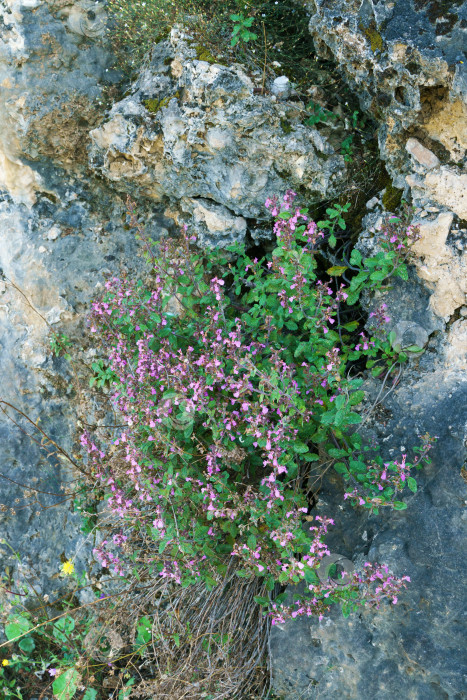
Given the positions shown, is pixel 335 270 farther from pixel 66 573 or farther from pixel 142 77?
pixel 66 573

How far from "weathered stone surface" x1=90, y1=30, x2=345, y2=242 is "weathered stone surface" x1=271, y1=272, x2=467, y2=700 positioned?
1234 millimetres

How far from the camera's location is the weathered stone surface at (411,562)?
8.81 ft

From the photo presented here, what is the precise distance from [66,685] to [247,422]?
2432mm

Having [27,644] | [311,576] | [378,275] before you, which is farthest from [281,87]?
[27,644]

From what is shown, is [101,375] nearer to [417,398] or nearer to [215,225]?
[215,225]

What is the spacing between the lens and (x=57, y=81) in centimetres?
420

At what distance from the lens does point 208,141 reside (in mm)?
3738

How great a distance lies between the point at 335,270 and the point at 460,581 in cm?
186

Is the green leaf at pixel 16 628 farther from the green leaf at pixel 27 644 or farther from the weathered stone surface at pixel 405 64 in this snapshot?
the weathered stone surface at pixel 405 64

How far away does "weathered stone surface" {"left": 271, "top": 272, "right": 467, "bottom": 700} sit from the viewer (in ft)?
8.81

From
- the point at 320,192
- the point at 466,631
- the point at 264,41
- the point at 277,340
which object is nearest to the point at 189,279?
the point at 277,340

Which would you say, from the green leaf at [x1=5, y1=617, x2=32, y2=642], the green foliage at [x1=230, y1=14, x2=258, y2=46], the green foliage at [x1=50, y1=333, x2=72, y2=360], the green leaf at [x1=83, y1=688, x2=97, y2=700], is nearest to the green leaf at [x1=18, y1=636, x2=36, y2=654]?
the green leaf at [x1=5, y1=617, x2=32, y2=642]

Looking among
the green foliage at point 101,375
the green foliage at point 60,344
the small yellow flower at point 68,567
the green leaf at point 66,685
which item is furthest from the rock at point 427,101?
the green leaf at point 66,685

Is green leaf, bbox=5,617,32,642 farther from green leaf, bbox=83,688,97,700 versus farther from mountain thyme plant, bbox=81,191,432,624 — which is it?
mountain thyme plant, bbox=81,191,432,624
